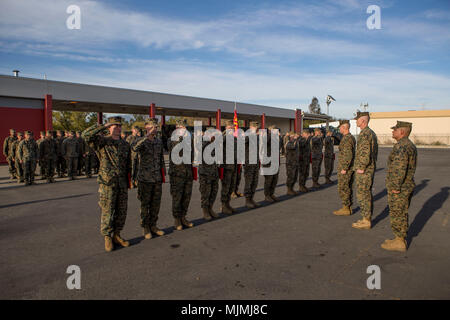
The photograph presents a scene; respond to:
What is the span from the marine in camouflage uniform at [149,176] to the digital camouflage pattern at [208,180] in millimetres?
1132

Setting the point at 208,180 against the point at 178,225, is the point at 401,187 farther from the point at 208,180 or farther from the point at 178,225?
the point at 178,225

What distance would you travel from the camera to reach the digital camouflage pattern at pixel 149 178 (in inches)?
196

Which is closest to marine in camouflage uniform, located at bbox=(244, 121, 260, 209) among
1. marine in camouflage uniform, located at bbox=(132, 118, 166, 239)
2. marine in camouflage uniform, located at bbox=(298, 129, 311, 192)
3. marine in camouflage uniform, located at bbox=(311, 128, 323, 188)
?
marine in camouflage uniform, located at bbox=(298, 129, 311, 192)

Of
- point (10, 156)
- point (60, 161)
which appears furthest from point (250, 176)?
point (10, 156)

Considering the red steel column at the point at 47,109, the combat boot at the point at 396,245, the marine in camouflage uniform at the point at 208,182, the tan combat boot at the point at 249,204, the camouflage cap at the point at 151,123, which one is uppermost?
the red steel column at the point at 47,109

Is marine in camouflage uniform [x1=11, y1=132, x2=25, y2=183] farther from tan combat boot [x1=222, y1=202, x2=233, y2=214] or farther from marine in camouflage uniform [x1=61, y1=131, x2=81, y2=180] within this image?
tan combat boot [x1=222, y1=202, x2=233, y2=214]

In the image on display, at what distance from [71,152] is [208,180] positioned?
328 inches

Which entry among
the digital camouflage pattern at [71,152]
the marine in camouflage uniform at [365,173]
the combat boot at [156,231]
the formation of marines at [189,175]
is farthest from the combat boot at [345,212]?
the digital camouflage pattern at [71,152]

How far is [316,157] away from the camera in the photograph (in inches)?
408

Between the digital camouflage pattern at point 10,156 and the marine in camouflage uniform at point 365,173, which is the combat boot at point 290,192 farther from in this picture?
the digital camouflage pattern at point 10,156

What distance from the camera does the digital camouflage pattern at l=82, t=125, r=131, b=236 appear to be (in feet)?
14.5
